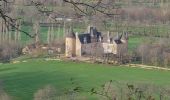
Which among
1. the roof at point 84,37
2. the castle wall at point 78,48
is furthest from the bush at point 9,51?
the roof at point 84,37

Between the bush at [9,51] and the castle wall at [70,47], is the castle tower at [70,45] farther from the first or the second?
the bush at [9,51]

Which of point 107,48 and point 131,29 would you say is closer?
point 107,48

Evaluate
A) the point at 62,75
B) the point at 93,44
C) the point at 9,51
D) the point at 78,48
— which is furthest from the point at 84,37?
the point at 62,75

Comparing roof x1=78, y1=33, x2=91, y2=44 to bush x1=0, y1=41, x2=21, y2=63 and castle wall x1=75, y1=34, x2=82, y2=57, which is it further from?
bush x1=0, y1=41, x2=21, y2=63

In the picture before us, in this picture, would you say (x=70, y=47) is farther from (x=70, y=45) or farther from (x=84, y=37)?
(x=84, y=37)

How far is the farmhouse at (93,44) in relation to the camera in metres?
31.5

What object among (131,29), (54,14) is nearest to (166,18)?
(131,29)

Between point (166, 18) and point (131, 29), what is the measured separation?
9405 mm

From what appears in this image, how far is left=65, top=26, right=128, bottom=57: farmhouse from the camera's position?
31469 mm

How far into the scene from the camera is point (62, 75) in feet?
81.4

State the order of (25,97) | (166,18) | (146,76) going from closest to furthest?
1. (25,97)
2. (146,76)
3. (166,18)

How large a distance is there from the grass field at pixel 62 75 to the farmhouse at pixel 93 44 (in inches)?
128

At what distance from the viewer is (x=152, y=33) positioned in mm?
40125

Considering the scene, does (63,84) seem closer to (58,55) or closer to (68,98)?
(68,98)
